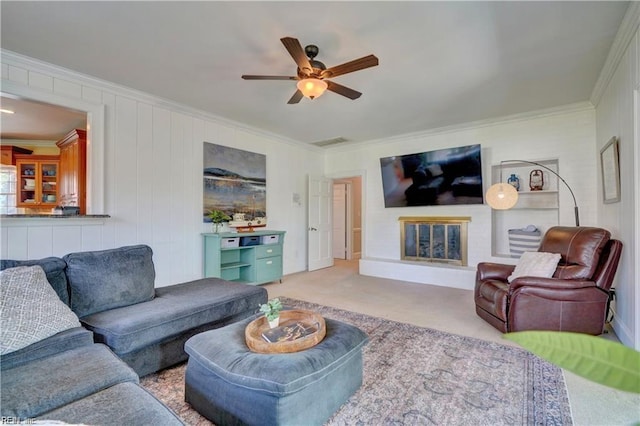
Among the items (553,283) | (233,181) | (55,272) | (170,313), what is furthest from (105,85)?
(553,283)

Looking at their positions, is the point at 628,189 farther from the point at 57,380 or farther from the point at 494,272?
the point at 57,380

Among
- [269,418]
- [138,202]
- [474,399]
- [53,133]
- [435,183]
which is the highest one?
[53,133]

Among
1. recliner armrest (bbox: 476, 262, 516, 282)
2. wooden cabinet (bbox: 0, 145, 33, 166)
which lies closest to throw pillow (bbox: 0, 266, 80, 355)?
recliner armrest (bbox: 476, 262, 516, 282)

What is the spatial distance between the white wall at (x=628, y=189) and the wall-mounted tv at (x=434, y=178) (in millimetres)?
1768

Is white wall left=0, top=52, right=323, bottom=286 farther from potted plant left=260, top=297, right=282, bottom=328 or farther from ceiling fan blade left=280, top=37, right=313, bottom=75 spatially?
potted plant left=260, top=297, right=282, bottom=328

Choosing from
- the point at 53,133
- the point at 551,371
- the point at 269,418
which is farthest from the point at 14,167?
the point at 551,371

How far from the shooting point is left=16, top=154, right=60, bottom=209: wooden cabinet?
541cm

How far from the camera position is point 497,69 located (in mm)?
3133

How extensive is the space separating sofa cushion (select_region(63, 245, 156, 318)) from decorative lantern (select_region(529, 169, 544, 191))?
4.99 metres

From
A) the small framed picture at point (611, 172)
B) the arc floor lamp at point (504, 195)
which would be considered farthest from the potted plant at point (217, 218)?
the small framed picture at point (611, 172)

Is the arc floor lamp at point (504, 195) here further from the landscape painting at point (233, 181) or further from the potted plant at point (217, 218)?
the potted plant at point (217, 218)

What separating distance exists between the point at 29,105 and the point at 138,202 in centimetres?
195

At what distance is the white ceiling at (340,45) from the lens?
89.6 inches

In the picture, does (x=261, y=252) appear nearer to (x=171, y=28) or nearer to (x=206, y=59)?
(x=206, y=59)
